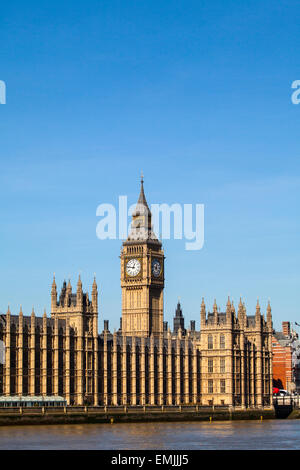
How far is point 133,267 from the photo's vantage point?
18088 centimetres

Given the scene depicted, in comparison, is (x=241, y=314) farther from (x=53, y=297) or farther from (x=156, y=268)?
(x=53, y=297)

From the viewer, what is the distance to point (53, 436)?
95.0 meters

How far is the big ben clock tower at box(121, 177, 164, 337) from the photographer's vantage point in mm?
179250

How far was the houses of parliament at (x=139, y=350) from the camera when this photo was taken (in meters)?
134

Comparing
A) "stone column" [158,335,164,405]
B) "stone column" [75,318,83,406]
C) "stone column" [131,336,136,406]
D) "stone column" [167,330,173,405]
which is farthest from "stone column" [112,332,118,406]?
"stone column" [167,330,173,405]

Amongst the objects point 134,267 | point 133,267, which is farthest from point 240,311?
point 133,267

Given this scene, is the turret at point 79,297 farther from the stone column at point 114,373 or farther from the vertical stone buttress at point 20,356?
the vertical stone buttress at point 20,356

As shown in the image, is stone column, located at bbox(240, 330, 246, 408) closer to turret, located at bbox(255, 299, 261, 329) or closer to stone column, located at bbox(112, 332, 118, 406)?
turret, located at bbox(255, 299, 261, 329)

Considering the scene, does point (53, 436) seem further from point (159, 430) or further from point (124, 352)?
point (124, 352)
